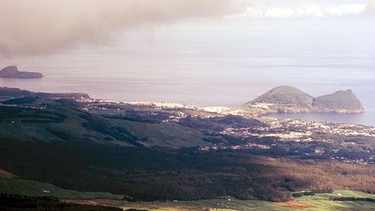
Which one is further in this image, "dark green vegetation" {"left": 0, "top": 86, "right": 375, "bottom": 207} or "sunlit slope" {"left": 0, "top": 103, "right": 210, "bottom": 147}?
"sunlit slope" {"left": 0, "top": 103, "right": 210, "bottom": 147}

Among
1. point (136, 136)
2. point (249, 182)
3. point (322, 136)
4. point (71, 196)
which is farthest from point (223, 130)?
point (71, 196)

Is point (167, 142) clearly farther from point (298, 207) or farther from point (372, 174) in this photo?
point (298, 207)

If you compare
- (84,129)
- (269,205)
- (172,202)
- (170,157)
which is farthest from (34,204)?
(84,129)

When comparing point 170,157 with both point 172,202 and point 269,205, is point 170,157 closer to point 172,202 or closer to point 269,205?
point 269,205

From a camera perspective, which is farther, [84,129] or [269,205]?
[84,129]

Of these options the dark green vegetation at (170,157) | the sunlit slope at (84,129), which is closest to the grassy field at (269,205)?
the dark green vegetation at (170,157)

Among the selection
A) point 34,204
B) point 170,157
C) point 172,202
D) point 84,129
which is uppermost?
point 84,129

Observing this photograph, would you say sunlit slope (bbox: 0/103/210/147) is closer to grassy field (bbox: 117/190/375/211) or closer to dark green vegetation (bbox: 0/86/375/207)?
dark green vegetation (bbox: 0/86/375/207)

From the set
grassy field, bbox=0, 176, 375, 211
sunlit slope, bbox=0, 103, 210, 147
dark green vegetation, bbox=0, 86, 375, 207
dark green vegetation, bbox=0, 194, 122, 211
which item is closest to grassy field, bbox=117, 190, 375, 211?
grassy field, bbox=0, 176, 375, 211
